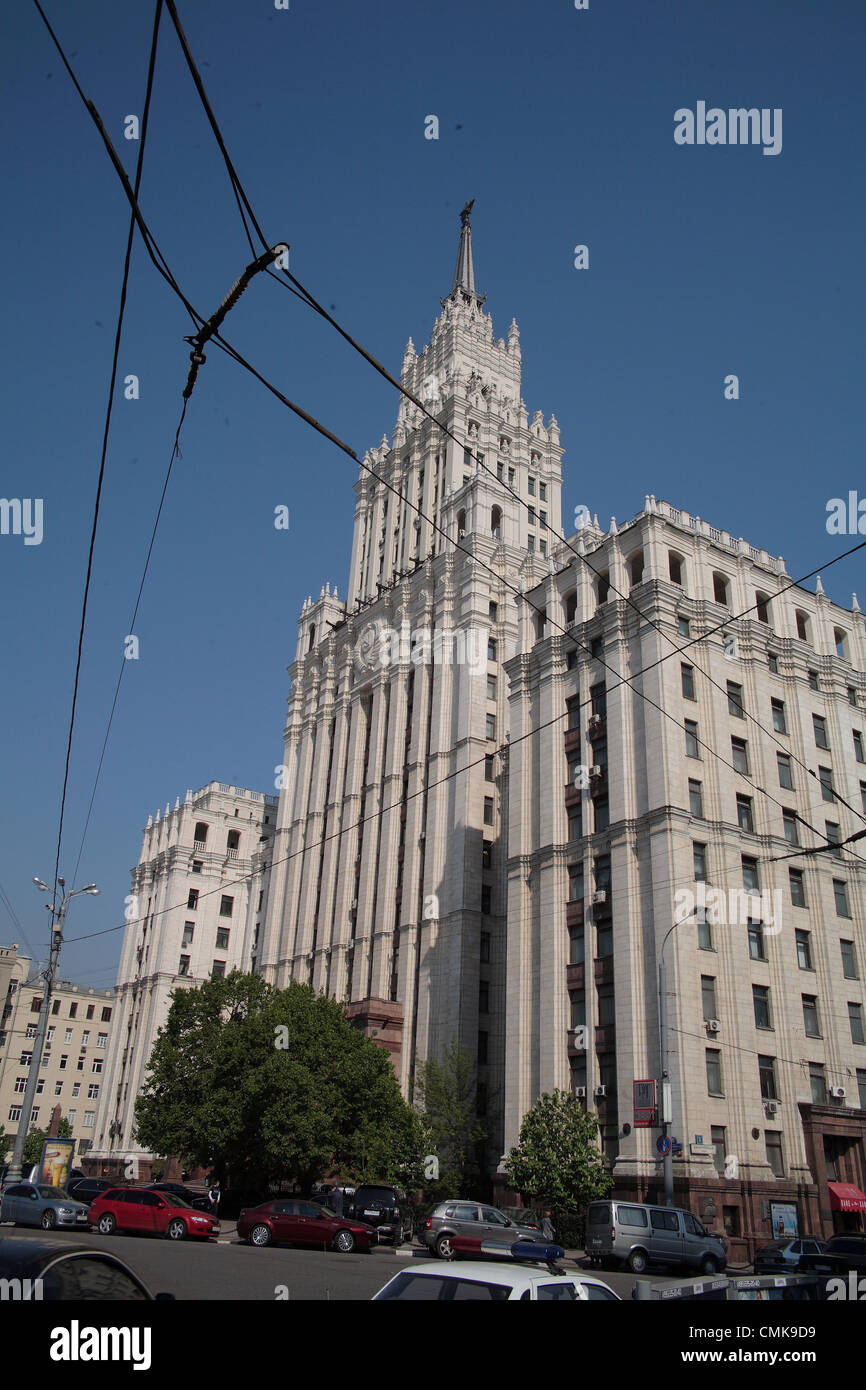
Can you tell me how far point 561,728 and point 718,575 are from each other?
1076 centimetres

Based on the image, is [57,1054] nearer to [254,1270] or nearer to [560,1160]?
[560,1160]

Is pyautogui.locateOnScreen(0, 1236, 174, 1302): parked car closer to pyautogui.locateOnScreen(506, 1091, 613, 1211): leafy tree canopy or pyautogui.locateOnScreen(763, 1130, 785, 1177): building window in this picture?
pyautogui.locateOnScreen(506, 1091, 613, 1211): leafy tree canopy

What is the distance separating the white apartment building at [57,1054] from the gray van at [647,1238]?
263 feet

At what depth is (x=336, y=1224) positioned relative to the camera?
29.7m

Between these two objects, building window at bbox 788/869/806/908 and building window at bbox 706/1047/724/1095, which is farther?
building window at bbox 788/869/806/908

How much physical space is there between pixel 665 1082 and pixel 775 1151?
6632 mm

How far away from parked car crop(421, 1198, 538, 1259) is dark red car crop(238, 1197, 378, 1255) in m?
2.18

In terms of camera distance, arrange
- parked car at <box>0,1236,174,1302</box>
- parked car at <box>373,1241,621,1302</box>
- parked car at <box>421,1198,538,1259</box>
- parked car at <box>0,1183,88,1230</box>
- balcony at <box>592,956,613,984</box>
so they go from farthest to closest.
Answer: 1. balcony at <box>592,956,613,984</box>
2. parked car at <box>0,1183,88,1230</box>
3. parked car at <box>421,1198,538,1259</box>
4. parked car at <box>373,1241,621,1302</box>
5. parked car at <box>0,1236,174,1302</box>

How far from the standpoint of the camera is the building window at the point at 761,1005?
130 ft

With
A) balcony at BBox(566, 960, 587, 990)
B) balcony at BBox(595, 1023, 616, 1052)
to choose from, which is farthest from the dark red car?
balcony at BBox(566, 960, 587, 990)

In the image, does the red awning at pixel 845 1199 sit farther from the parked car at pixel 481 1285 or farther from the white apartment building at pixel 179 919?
the white apartment building at pixel 179 919

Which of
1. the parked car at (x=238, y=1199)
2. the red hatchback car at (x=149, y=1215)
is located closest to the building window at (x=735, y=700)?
the red hatchback car at (x=149, y=1215)

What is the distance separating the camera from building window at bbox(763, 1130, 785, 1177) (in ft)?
123

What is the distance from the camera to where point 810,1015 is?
136 ft
